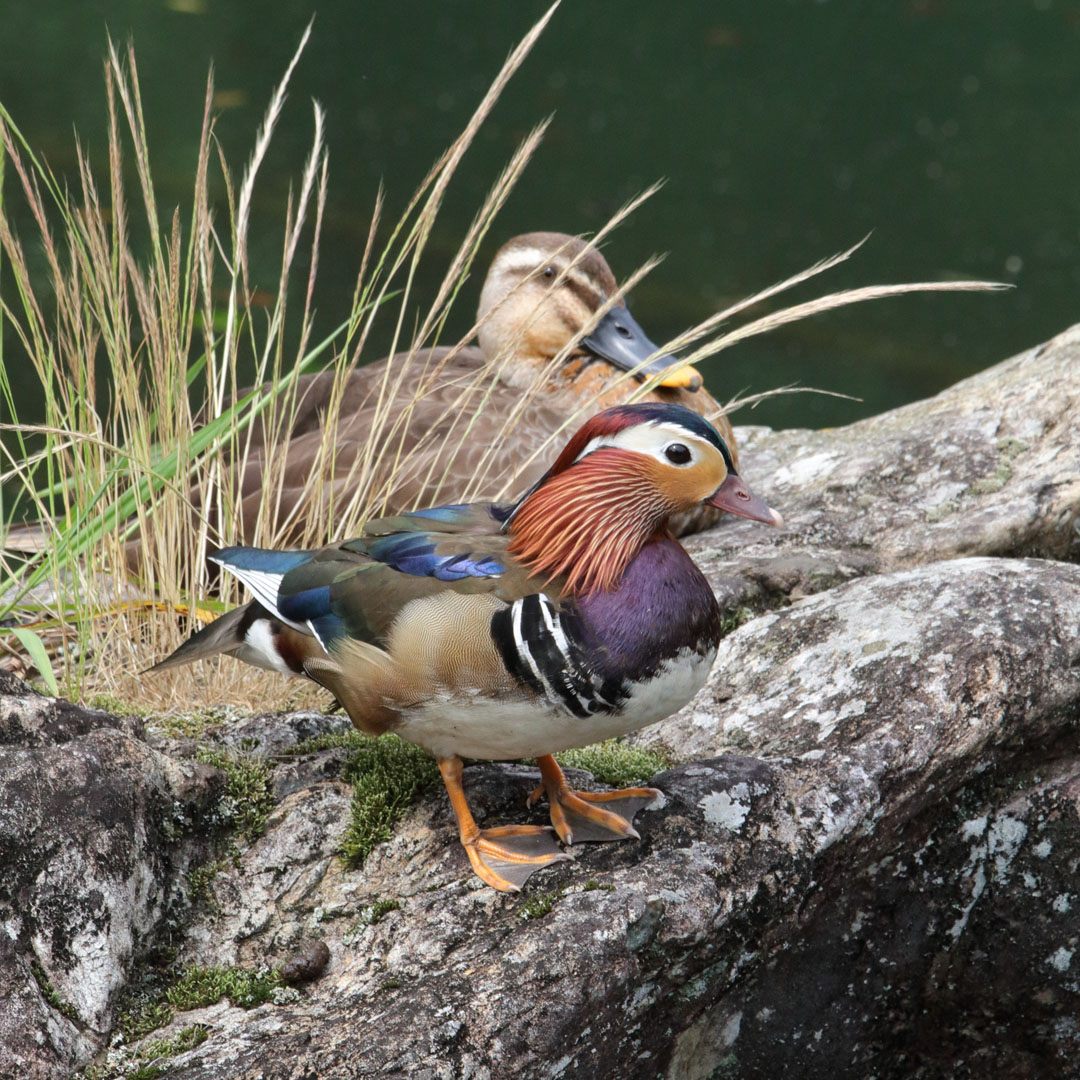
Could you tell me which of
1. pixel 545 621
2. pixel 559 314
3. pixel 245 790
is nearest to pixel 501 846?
pixel 545 621

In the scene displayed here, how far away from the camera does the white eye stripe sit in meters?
2.23

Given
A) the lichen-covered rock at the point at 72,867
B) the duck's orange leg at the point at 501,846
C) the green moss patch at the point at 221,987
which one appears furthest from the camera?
the duck's orange leg at the point at 501,846

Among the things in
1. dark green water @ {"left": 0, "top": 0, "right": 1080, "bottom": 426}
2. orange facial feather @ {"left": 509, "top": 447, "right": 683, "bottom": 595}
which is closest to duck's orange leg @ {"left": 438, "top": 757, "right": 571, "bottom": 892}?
orange facial feather @ {"left": 509, "top": 447, "right": 683, "bottom": 595}

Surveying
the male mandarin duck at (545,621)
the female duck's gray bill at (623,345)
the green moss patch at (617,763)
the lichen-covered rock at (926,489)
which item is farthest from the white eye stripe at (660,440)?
the female duck's gray bill at (623,345)

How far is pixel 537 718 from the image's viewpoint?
214cm

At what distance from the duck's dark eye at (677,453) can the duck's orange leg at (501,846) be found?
63 centimetres

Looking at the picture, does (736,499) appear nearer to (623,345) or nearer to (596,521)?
(596,521)

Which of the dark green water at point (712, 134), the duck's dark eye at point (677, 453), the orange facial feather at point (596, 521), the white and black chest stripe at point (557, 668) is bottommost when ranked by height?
the dark green water at point (712, 134)

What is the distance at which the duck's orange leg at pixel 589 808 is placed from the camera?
89.7 inches

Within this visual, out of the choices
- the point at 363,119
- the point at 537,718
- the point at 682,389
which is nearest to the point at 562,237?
the point at 682,389

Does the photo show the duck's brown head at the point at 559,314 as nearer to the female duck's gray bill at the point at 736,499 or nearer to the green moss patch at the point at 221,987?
the female duck's gray bill at the point at 736,499

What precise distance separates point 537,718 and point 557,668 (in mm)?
88

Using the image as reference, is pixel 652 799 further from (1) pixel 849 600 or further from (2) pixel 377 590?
(1) pixel 849 600

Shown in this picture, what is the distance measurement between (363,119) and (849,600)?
28.1 feet
